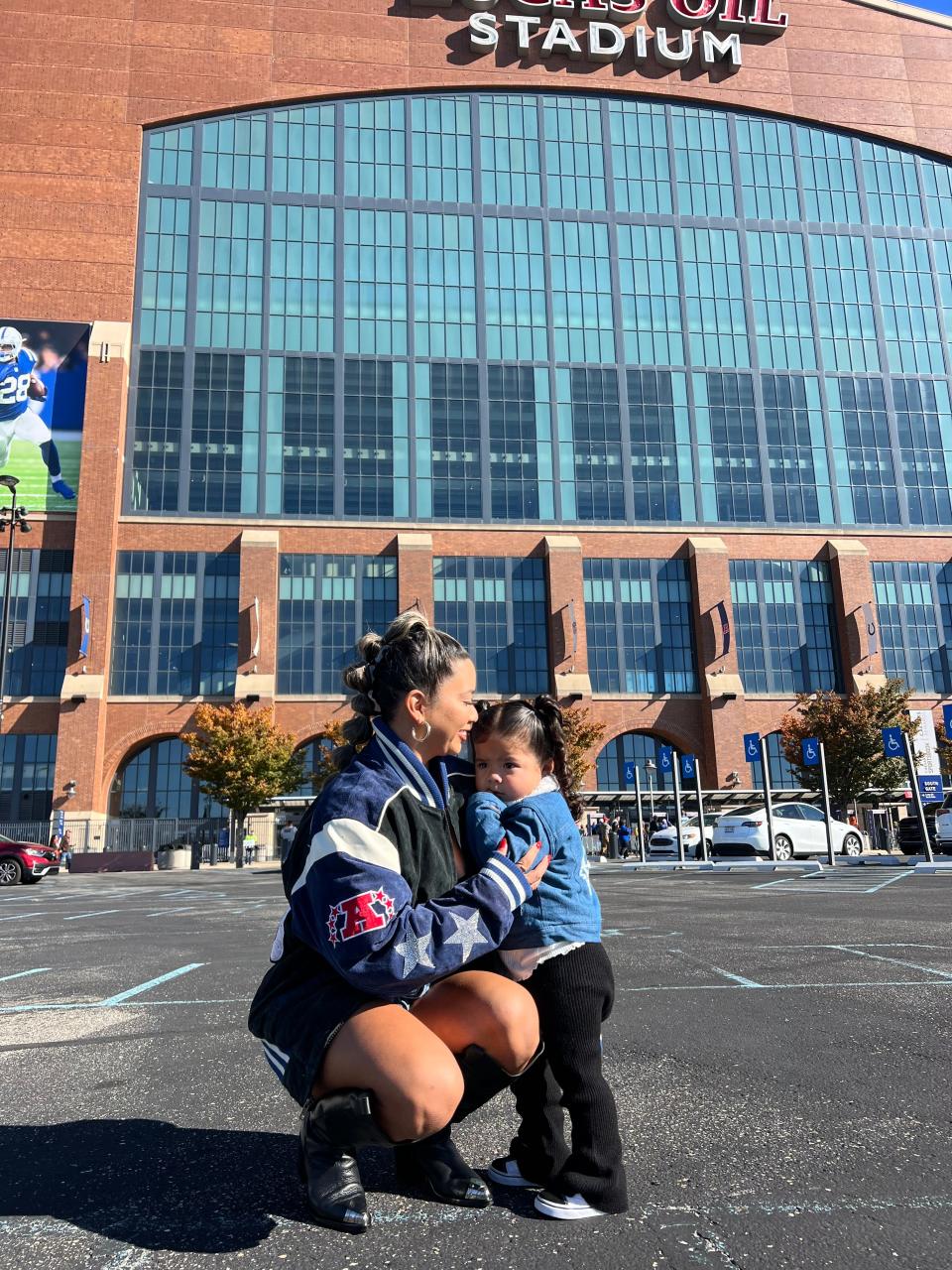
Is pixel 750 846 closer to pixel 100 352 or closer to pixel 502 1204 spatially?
pixel 502 1204

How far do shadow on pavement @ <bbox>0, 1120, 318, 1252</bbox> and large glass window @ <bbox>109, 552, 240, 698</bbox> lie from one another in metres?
40.2

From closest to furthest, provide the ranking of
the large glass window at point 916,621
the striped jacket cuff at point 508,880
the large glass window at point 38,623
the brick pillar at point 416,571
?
1. the striped jacket cuff at point 508,880
2. the large glass window at point 38,623
3. the brick pillar at point 416,571
4. the large glass window at point 916,621

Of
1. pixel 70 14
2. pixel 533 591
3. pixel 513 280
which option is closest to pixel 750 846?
pixel 533 591

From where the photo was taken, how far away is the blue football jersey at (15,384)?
41.8m

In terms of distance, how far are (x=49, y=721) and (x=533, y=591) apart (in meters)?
23.1

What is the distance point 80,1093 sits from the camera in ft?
12.1

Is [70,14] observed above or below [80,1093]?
above

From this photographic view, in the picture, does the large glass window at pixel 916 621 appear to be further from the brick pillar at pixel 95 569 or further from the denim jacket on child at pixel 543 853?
the denim jacket on child at pixel 543 853

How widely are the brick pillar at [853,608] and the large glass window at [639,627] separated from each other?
7.60 meters

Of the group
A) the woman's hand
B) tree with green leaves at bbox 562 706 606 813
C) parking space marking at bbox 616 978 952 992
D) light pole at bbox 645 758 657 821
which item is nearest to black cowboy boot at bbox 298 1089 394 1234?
the woman's hand

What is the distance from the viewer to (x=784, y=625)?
46062 millimetres

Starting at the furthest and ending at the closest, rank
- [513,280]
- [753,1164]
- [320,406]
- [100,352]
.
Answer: [513,280] < [320,406] < [100,352] < [753,1164]

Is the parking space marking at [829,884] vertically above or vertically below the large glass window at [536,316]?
below

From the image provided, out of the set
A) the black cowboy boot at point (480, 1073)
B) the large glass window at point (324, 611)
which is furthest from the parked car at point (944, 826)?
the large glass window at point (324, 611)
